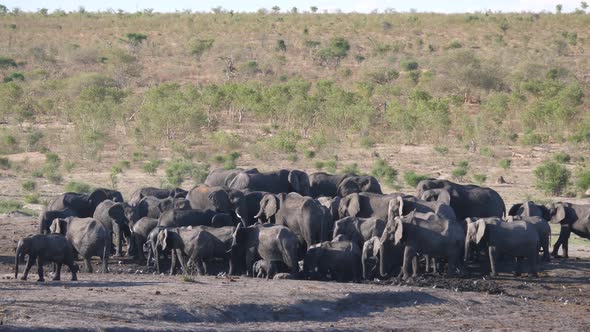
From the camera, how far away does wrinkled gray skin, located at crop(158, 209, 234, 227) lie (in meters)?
22.0

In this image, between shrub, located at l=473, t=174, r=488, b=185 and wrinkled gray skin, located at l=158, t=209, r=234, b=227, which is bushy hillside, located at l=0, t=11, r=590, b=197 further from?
wrinkled gray skin, located at l=158, t=209, r=234, b=227

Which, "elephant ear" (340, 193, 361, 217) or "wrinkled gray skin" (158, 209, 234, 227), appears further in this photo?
"elephant ear" (340, 193, 361, 217)

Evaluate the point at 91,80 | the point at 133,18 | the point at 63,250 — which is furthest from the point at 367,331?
the point at 133,18

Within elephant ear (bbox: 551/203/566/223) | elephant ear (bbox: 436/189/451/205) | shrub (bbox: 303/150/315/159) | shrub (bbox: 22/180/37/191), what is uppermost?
elephant ear (bbox: 436/189/451/205)

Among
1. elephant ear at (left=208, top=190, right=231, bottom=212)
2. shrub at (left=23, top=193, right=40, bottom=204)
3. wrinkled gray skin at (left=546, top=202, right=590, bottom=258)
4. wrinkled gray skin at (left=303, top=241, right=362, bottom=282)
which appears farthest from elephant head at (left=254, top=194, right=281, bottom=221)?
shrub at (left=23, top=193, right=40, bottom=204)

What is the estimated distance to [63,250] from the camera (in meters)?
17.9

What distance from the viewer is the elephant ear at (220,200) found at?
2384cm

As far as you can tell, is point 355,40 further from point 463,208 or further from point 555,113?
point 463,208

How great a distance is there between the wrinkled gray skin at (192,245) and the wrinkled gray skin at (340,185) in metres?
6.40

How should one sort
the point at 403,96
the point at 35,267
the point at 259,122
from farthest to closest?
the point at 403,96
the point at 259,122
the point at 35,267

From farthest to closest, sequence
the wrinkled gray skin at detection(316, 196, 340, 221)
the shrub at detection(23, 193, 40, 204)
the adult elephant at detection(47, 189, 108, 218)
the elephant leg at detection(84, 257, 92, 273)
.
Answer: the shrub at detection(23, 193, 40, 204), the adult elephant at detection(47, 189, 108, 218), the wrinkled gray skin at detection(316, 196, 340, 221), the elephant leg at detection(84, 257, 92, 273)

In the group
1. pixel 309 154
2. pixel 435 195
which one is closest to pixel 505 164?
pixel 309 154

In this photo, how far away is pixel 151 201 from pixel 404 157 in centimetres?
1676

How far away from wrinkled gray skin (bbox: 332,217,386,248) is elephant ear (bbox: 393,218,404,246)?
1.05 m
